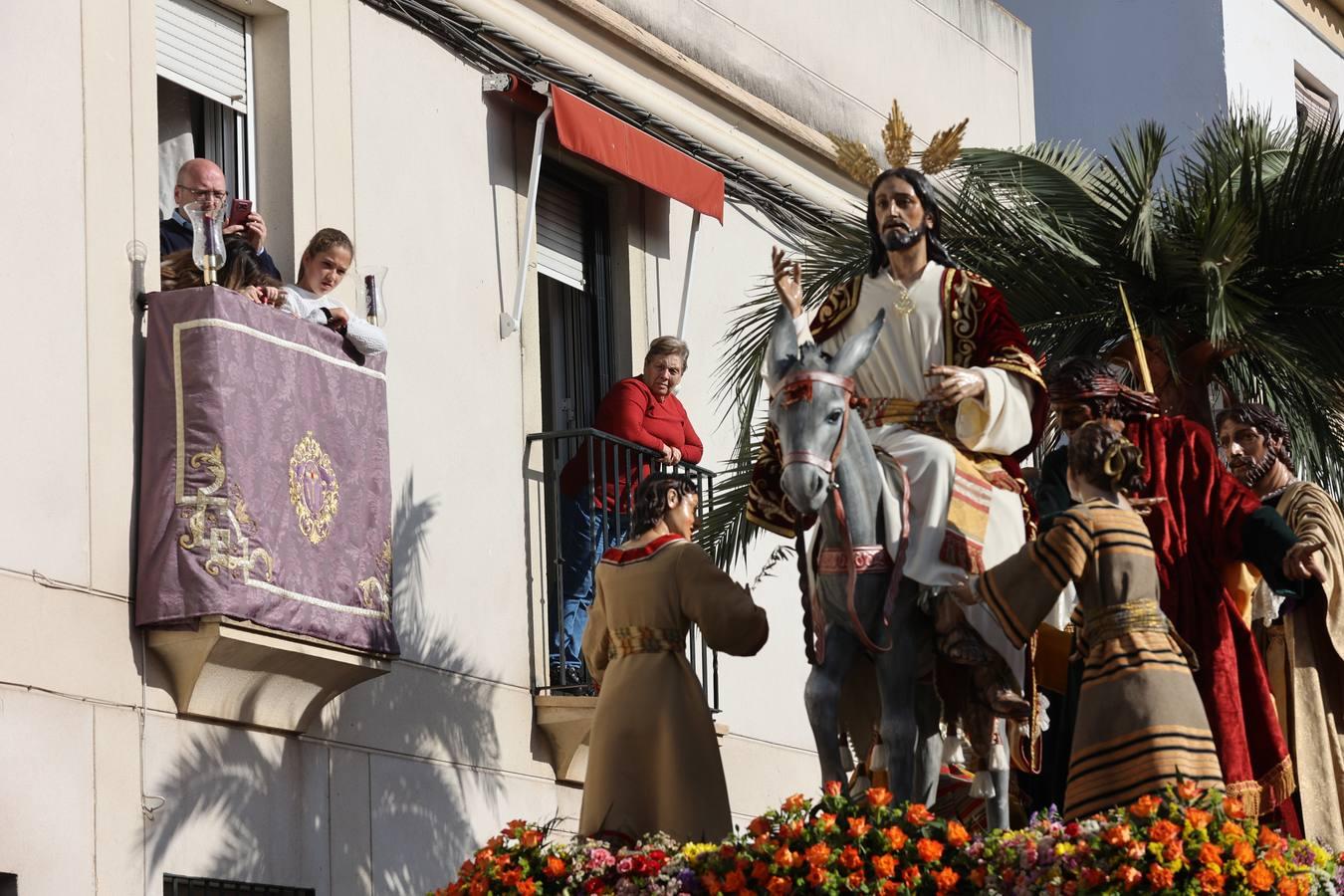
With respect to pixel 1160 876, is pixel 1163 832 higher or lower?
higher

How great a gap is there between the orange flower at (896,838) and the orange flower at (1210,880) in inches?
37.0

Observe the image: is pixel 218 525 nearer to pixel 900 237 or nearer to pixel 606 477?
pixel 900 237

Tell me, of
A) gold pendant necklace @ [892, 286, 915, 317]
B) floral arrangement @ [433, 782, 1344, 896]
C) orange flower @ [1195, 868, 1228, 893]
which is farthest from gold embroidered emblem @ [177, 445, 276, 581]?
orange flower @ [1195, 868, 1228, 893]

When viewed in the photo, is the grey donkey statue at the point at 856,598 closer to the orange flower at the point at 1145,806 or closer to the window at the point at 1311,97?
Result: the orange flower at the point at 1145,806

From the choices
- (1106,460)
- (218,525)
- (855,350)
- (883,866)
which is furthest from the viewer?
(218,525)

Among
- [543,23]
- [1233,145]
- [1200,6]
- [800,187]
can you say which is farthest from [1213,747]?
[1200,6]

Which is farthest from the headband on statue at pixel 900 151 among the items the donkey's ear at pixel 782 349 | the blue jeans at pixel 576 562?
the blue jeans at pixel 576 562

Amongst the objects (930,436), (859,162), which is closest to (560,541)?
(859,162)

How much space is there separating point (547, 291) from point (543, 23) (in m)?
1.47

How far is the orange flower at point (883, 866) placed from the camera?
8.59m

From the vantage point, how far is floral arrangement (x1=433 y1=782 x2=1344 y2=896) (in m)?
8.31

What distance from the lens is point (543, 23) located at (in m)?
14.5

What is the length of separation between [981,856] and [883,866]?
314 millimetres

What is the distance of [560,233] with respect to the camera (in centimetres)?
1507
